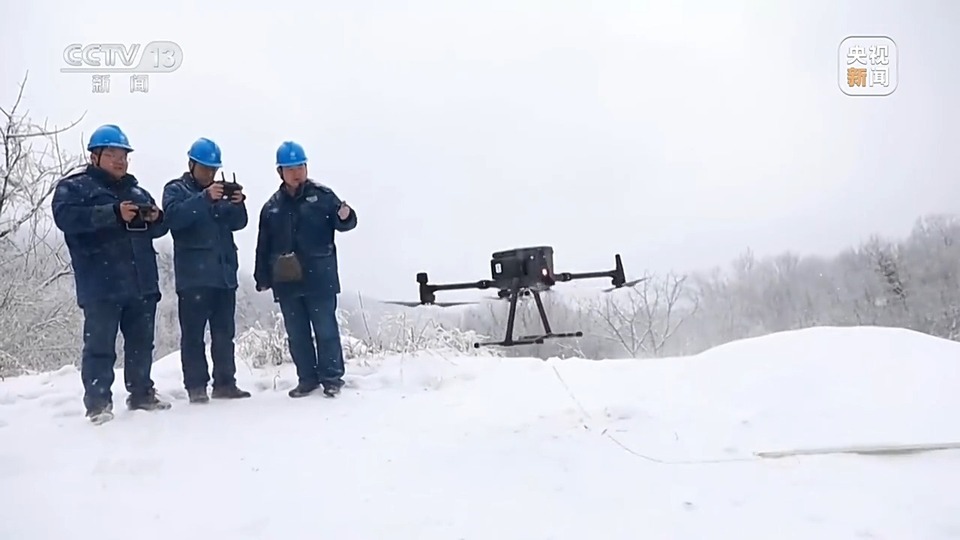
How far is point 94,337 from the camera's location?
10.6ft

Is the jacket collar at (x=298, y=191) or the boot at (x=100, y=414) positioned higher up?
the jacket collar at (x=298, y=191)

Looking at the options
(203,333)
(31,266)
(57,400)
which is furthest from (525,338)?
(31,266)

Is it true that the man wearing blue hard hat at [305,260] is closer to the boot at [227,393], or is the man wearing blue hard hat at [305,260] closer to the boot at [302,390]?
the boot at [302,390]

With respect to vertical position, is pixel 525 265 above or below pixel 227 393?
above

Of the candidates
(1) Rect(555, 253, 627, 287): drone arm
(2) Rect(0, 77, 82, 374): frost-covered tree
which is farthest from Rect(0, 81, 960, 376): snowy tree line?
(1) Rect(555, 253, 627, 287): drone arm

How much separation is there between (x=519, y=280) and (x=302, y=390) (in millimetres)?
1418

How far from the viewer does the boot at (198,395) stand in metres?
3.58

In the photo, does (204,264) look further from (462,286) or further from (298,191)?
(462,286)

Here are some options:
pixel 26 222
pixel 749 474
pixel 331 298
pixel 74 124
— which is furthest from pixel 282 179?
pixel 26 222

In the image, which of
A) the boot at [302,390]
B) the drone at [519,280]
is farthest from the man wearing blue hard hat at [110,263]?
the drone at [519,280]

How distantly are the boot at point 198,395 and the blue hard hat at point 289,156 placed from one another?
4.03ft

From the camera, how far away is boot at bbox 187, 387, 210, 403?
11.8ft

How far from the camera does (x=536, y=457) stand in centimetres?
254

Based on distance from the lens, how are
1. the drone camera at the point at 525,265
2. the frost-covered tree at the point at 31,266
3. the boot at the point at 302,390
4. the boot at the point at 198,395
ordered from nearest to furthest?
the boot at the point at 198,395 → the boot at the point at 302,390 → the drone camera at the point at 525,265 → the frost-covered tree at the point at 31,266
